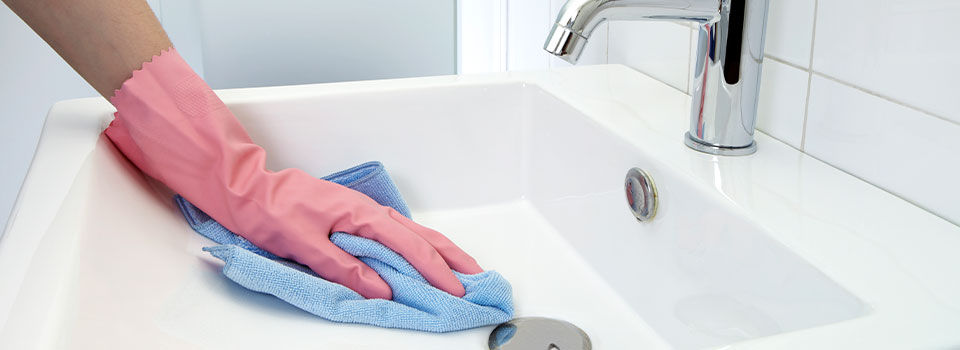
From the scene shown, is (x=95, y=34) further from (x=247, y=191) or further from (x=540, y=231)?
(x=540, y=231)

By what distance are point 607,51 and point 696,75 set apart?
33cm

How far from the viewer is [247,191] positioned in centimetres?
65

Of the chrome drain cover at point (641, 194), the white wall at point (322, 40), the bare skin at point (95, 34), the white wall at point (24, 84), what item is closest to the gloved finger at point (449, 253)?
the chrome drain cover at point (641, 194)

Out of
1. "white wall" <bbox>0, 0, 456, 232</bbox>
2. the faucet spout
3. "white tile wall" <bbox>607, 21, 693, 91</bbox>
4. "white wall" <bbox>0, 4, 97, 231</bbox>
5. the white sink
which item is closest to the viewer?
the white sink

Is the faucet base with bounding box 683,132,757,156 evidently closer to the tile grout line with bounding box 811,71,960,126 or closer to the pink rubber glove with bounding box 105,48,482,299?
the tile grout line with bounding box 811,71,960,126

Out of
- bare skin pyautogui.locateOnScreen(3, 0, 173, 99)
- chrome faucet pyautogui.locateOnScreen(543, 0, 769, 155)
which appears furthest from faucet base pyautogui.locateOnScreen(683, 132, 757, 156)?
bare skin pyautogui.locateOnScreen(3, 0, 173, 99)

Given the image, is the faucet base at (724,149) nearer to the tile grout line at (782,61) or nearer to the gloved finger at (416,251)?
the tile grout line at (782,61)

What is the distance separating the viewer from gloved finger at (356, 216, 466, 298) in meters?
0.63

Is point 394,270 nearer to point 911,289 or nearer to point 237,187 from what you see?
point 237,187

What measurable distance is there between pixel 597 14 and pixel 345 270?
10.5 inches

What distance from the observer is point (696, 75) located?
2.16ft

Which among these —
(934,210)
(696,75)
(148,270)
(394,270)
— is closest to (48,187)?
(148,270)

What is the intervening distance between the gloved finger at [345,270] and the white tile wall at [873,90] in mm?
354

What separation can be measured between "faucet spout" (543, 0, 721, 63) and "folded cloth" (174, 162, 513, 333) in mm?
184
